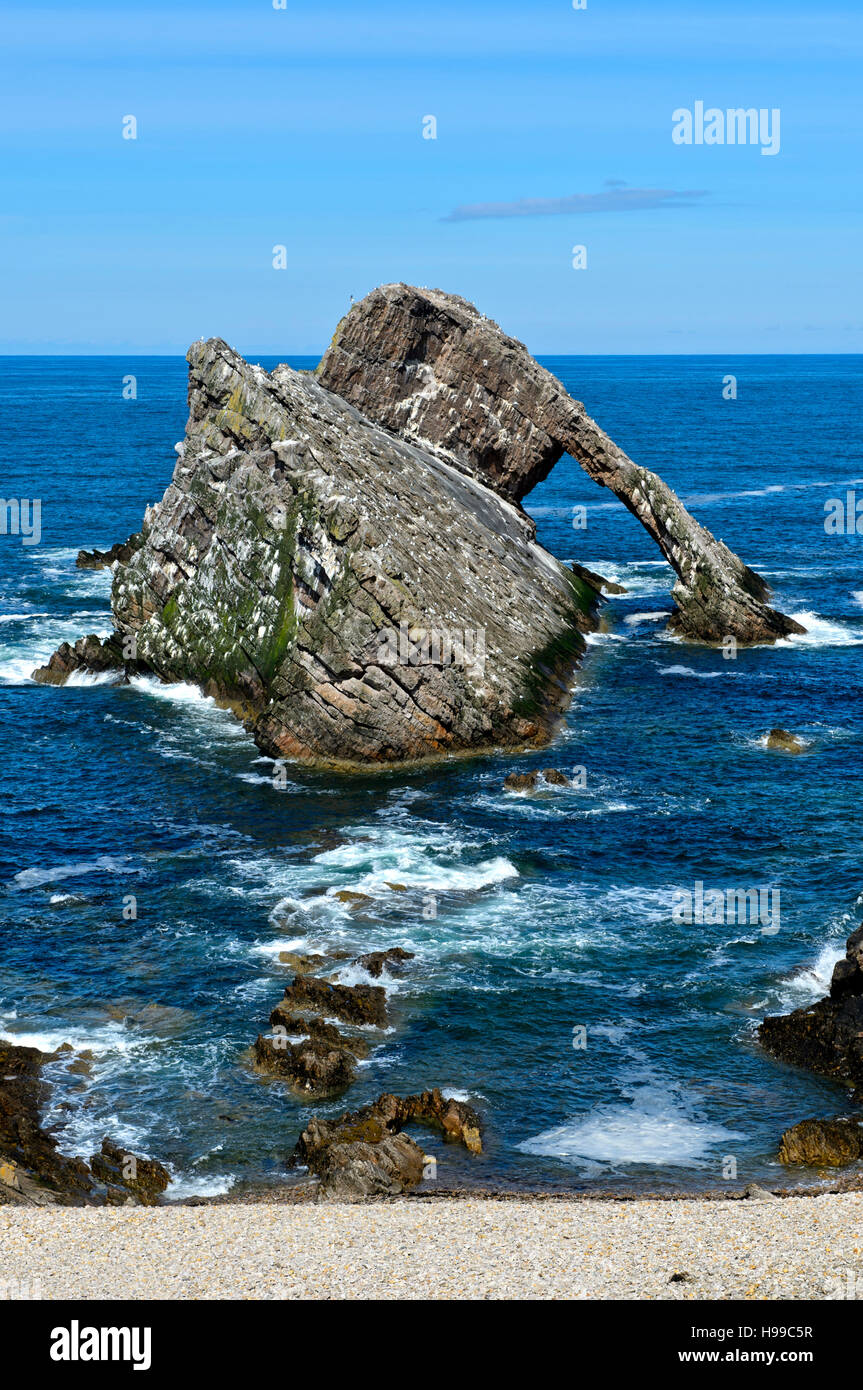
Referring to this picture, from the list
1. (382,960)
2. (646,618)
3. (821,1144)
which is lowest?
(821,1144)

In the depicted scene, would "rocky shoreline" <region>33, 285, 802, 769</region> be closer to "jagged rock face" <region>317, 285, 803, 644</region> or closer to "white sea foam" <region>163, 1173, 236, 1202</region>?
"jagged rock face" <region>317, 285, 803, 644</region>

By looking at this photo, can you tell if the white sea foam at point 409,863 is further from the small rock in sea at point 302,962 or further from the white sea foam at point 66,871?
the white sea foam at point 66,871

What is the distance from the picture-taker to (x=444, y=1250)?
29438mm

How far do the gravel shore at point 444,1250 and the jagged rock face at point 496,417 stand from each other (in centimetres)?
5782

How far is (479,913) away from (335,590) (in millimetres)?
22211

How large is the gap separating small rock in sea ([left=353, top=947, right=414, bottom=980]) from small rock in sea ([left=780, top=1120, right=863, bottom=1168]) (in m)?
14.8

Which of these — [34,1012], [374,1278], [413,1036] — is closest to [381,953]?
[413,1036]

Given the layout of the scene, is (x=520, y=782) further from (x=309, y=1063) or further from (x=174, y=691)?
(x=174, y=691)

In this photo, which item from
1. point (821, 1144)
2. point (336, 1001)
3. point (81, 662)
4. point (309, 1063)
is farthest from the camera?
point (81, 662)

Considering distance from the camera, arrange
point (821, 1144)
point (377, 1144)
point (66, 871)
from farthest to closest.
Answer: point (66, 871)
point (377, 1144)
point (821, 1144)

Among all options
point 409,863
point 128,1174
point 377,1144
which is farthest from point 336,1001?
point 409,863

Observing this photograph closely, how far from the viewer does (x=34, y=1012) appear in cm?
4409

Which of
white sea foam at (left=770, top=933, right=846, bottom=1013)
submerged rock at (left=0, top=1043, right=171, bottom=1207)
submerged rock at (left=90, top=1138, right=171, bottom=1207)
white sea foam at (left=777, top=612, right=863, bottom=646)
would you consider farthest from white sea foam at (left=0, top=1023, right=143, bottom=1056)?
white sea foam at (left=777, top=612, right=863, bottom=646)
